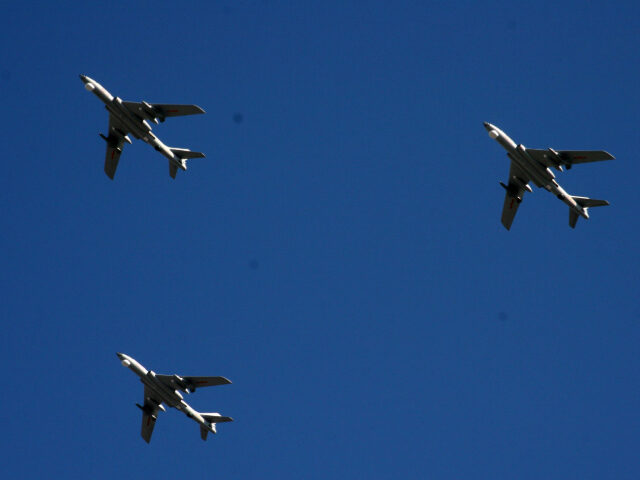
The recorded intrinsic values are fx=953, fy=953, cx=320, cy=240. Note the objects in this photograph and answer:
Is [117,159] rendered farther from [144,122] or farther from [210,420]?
[210,420]

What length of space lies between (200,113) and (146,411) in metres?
24.1

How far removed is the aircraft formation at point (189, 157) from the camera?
67.6 meters

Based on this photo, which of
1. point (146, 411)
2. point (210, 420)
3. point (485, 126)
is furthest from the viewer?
point (146, 411)

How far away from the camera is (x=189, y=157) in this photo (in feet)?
233

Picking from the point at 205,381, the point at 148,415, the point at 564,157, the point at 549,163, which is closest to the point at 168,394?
the point at 205,381

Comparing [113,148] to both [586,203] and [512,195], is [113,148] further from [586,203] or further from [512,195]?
[586,203]

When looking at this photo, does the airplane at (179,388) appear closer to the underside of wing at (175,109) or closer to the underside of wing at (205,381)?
the underside of wing at (205,381)

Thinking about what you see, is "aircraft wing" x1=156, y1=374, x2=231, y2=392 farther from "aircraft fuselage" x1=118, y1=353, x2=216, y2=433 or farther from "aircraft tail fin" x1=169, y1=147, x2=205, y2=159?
"aircraft tail fin" x1=169, y1=147, x2=205, y2=159

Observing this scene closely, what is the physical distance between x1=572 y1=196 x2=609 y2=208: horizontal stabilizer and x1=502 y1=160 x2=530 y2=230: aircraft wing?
4067 mm

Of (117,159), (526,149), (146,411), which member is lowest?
(146,411)

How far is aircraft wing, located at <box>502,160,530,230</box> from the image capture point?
72500 mm

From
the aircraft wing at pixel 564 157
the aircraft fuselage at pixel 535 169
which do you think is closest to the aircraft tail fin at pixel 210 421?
the aircraft fuselage at pixel 535 169

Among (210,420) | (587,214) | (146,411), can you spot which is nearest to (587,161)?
(587,214)

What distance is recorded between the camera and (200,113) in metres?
69.0
